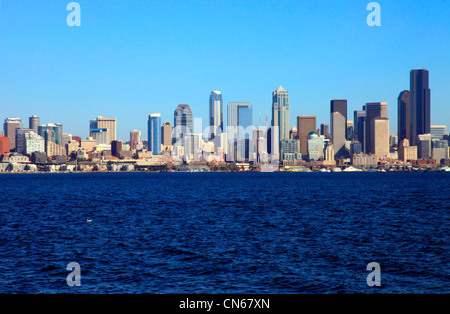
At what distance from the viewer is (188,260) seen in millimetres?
31062

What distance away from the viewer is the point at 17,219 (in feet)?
185

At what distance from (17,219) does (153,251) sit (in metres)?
29.1

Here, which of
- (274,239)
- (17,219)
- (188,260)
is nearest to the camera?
(188,260)

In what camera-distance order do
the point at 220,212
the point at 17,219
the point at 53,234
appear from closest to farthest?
1. the point at 53,234
2. the point at 17,219
3. the point at 220,212

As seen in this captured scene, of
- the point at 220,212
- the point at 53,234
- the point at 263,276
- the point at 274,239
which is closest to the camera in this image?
the point at 263,276

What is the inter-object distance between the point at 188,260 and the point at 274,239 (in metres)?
11.0
